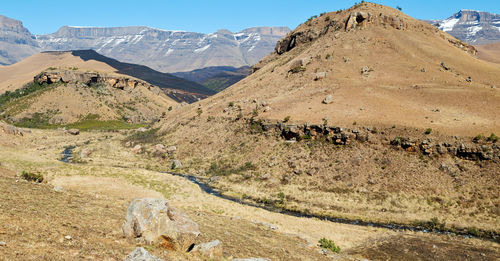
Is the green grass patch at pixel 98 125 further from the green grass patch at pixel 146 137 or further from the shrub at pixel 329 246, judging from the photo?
the shrub at pixel 329 246

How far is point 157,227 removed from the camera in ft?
61.5

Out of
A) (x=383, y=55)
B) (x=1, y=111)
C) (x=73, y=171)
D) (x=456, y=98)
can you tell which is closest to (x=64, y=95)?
(x=1, y=111)

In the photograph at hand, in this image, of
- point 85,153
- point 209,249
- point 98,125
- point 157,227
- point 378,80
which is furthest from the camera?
point 98,125

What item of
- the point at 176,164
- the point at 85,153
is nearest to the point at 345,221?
the point at 176,164

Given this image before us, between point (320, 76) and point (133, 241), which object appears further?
point (320, 76)

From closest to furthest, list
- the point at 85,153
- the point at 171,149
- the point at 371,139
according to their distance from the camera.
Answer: the point at 371,139, the point at 85,153, the point at 171,149

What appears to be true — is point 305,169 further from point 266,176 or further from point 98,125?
point 98,125

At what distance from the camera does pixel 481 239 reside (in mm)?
37094

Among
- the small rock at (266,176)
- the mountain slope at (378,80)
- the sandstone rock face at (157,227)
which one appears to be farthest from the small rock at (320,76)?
the sandstone rock face at (157,227)

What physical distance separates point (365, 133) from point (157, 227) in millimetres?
51148

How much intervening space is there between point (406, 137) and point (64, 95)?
155011mm

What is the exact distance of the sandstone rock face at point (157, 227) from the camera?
60.8 ft

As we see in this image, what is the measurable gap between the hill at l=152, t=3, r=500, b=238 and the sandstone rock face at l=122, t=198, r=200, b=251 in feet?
102

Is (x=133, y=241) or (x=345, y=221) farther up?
(x=133, y=241)
